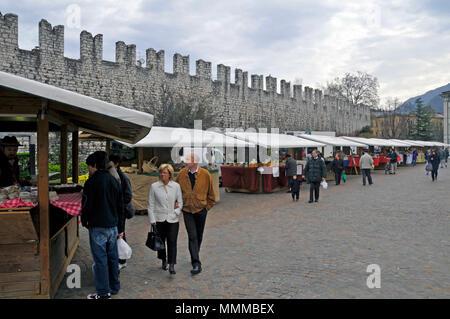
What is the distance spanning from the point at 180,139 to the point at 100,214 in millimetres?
7151

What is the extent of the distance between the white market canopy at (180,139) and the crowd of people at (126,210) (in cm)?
494

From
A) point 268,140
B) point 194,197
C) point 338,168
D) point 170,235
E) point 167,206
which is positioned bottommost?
point 170,235

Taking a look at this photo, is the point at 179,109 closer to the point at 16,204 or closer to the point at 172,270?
the point at 172,270

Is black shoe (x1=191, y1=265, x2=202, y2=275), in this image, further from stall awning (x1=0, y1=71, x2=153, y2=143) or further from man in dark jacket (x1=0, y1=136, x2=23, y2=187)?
man in dark jacket (x1=0, y1=136, x2=23, y2=187)

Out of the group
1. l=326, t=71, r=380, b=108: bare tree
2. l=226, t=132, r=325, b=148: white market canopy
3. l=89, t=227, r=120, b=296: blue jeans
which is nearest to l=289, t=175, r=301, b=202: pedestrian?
l=226, t=132, r=325, b=148: white market canopy

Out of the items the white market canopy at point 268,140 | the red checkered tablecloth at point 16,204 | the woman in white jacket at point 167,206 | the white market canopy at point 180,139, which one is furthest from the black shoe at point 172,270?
the white market canopy at point 268,140

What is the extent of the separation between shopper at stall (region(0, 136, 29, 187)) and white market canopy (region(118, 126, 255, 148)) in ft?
13.8

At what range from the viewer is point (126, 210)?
5.30 m

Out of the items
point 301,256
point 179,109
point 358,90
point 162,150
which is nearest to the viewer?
point 301,256

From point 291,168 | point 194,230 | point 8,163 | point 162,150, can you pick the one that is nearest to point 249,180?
point 291,168

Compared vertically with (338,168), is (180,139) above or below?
above

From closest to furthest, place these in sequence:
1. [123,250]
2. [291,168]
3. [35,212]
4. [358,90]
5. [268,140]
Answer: [35,212] → [123,250] → [291,168] → [268,140] → [358,90]

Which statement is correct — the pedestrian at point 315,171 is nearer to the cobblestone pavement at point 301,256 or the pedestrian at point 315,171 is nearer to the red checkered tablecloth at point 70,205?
the cobblestone pavement at point 301,256
